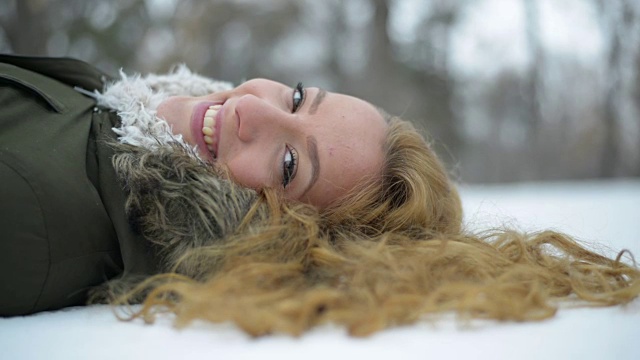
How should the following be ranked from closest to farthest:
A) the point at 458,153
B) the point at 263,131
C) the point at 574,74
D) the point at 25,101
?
the point at 25,101 → the point at 263,131 → the point at 574,74 → the point at 458,153

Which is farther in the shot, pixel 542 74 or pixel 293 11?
pixel 293 11

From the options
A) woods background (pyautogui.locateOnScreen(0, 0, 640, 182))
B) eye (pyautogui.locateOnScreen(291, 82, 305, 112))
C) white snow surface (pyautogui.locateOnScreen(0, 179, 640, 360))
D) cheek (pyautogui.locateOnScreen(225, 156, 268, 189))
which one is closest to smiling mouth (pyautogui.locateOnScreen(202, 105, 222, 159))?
cheek (pyautogui.locateOnScreen(225, 156, 268, 189))

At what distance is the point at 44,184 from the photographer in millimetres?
1114

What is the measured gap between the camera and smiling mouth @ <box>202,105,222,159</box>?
4.93 ft

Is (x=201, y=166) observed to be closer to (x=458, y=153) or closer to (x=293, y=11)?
(x=458, y=153)

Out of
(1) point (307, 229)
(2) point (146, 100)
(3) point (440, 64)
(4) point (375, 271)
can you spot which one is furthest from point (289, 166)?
(3) point (440, 64)

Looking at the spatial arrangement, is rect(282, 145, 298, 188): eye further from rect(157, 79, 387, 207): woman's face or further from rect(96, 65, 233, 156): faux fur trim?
rect(96, 65, 233, 156): faux fur trim

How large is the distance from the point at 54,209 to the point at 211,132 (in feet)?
1.67

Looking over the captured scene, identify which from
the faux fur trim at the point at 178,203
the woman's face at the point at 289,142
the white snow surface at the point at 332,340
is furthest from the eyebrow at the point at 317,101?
the white snow surface at the point at 332,340

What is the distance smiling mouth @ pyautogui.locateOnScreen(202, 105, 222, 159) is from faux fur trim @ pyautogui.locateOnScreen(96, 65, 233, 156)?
9 cm

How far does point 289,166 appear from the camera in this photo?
1.44m

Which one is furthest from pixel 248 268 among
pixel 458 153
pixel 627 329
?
pixel 458 153

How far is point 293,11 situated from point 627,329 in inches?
392

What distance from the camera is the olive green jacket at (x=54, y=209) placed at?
1088mm
